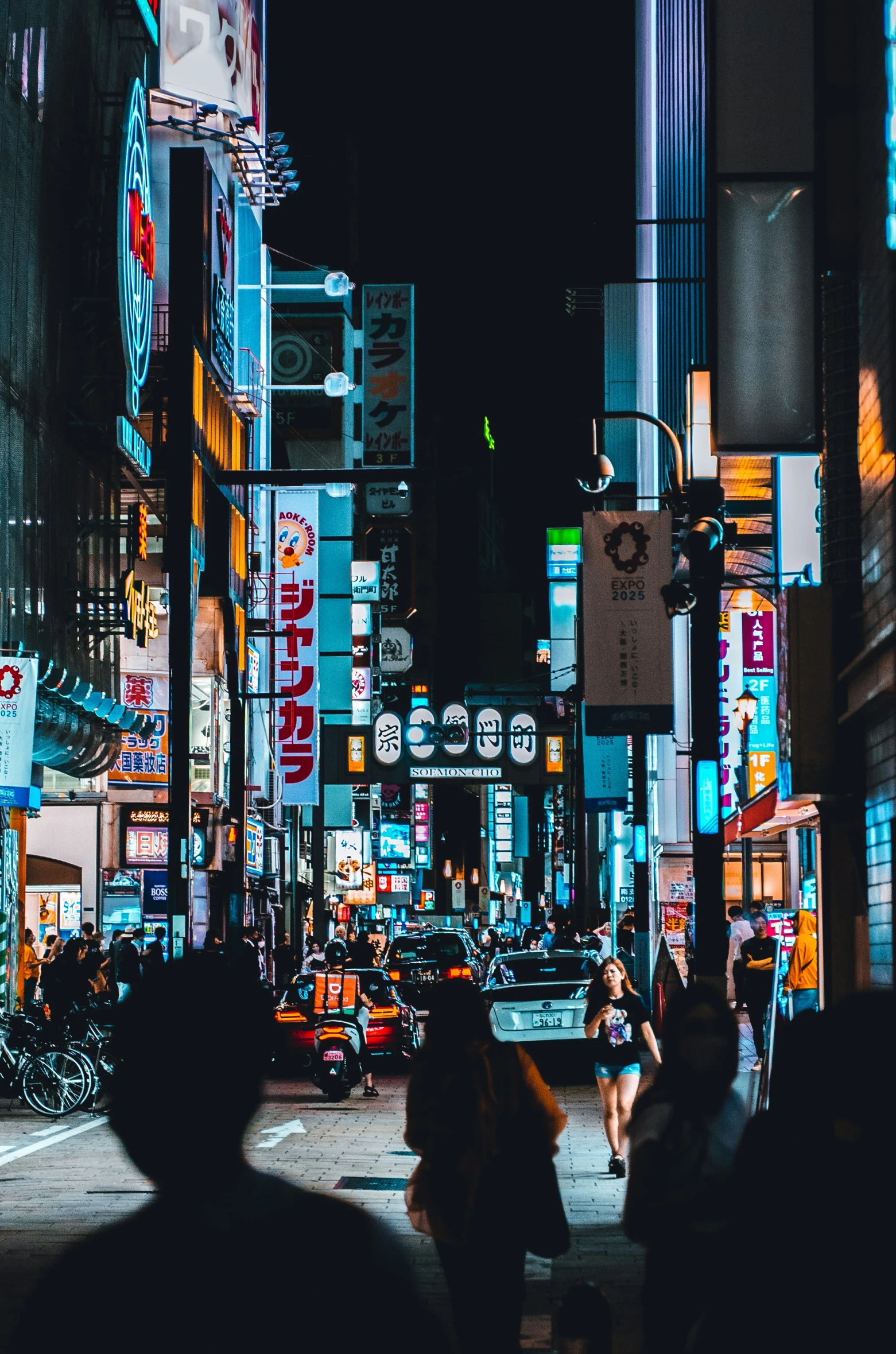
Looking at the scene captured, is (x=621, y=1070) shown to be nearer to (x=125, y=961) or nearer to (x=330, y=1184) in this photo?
(x=330, y=1184)

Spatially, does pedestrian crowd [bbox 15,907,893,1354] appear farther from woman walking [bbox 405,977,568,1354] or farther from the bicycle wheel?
the bicycle wheel

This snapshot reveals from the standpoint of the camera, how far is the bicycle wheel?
20.8m

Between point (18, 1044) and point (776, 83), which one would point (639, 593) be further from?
point (18, 1044)

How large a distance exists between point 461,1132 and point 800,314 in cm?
971

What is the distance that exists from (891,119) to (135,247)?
27144mm

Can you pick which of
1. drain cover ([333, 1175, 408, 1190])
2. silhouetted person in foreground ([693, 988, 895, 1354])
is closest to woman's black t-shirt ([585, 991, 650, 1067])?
drain cover ([333, 1175, 408, 1190])

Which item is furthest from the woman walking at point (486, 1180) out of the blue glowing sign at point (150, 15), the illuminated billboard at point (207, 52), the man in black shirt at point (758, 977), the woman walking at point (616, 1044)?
the illuminated billboard at point (207, 52)

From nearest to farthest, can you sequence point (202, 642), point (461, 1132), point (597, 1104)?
point (461, 1132) < point (597, 1104) < point (202, 642)

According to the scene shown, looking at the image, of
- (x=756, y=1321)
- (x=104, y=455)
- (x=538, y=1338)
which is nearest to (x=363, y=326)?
(x=104, y=455)

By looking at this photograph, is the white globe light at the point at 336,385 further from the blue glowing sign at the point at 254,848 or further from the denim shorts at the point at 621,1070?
the denim shorts at the point at 621,1070

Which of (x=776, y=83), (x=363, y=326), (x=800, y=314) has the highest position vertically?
(x=363, y=326)

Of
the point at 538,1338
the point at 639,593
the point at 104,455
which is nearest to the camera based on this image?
the point at 538,1338

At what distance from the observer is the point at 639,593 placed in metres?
20.9

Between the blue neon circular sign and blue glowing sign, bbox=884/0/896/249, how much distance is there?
2513cm
